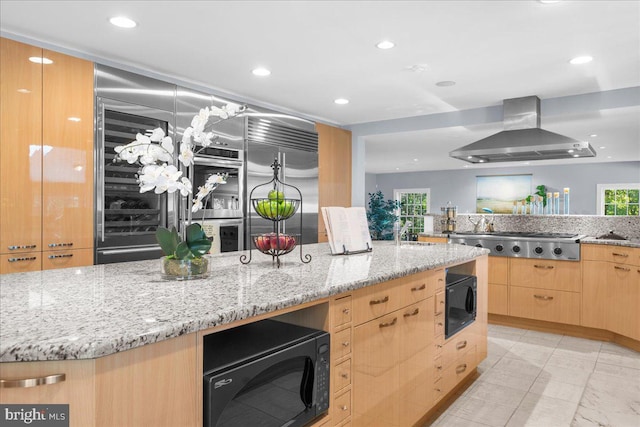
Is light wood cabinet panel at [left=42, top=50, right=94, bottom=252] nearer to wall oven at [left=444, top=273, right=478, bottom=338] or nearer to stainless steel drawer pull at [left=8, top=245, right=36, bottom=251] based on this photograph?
stainless steel drawer pull at [left=8, top=245, right=36, bottom=251]

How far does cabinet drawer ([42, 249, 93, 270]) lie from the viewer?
2.93 meters

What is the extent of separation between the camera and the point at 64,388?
87 centimetres

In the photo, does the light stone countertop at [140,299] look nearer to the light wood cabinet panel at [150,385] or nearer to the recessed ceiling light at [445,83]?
the light wood cabinet panel at [150,385]

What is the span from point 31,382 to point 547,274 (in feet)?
14.2

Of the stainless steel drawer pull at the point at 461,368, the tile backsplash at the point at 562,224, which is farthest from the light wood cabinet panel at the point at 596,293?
the stainless steel drawer pull at the point at 461,368

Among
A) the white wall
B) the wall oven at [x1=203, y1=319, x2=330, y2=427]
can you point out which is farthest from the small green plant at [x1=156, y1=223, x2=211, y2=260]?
the white wall

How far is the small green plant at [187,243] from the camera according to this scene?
1.60m

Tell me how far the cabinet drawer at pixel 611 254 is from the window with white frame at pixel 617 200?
7.78 m

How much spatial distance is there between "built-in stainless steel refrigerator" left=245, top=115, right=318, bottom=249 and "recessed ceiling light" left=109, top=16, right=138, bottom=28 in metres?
1.79

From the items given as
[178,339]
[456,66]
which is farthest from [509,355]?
[178,339]

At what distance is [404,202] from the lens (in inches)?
531

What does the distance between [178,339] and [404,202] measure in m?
12.8

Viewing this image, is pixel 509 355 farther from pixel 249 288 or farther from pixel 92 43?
pixel 92 43

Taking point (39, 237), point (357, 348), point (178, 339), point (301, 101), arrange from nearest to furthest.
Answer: point (178, 339), point (357, 348), point (39, 237), point (301, 101)
